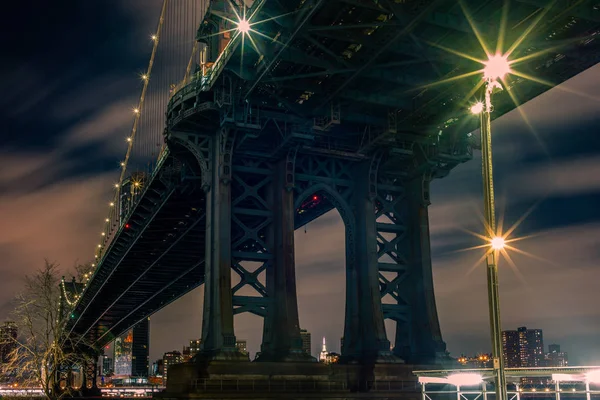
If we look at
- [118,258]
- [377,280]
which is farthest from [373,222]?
[118,258]

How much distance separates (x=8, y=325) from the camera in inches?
2023

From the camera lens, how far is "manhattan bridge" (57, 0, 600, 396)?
32.8 metres

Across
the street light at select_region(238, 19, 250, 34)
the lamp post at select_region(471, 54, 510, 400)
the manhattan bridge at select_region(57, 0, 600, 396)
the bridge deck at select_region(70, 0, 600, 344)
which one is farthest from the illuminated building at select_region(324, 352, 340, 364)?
the lamp post at select_region(471, 54, 510, 400)

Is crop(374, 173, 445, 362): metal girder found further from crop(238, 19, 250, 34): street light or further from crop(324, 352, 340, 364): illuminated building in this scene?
crop(238, 19, 250, 34): street light

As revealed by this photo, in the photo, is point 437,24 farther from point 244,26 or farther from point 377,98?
point 377,98

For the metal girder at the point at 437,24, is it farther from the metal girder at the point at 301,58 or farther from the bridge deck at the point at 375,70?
the metal girder at the point at 301,58

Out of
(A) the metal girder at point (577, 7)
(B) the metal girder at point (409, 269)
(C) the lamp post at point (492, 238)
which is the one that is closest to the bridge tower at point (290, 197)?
(B) the metal girder at point (409, 269)

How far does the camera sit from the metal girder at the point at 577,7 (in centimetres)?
3005

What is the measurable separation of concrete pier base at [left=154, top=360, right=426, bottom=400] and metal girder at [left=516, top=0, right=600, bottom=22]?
2028 cm

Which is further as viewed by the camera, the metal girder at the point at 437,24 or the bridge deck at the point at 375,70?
the bridge deck at the point at 375,70

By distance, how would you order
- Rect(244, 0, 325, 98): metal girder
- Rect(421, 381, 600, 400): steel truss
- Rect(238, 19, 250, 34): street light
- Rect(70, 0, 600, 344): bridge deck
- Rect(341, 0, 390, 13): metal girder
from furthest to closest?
Rect(238, 19, 250, 34): street light, Rect(70, 0, 600, 344): bridge deck, Rect(341, 0, 390, 13): metal girder, Rect(244, 0, 325, 98): metal girder, Rect(421, 381, 600, 400): steel truss

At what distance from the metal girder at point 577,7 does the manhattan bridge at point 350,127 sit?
69 mm

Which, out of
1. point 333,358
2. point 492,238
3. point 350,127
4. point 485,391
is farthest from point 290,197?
point 333,358

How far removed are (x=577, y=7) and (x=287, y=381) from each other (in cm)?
2214
